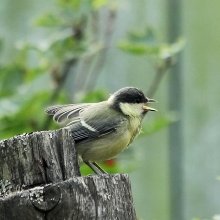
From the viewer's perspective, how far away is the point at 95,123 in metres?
3.65

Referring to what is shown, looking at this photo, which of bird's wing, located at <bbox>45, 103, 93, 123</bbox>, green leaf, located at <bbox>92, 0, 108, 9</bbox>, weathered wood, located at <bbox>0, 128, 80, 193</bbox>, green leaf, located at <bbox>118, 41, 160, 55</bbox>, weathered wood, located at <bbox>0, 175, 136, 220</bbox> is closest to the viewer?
weathered wood, located at <bbox>0, 175, 136, 220</bbox>

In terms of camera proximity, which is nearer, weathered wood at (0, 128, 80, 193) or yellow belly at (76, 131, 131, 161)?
weathered wood at (0, 128, 80, 193)

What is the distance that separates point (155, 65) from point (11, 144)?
190 centimetres

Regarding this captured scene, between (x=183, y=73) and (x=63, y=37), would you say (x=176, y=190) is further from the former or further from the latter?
(x=63, y=37)

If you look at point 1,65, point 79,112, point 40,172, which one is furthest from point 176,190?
point 40,172

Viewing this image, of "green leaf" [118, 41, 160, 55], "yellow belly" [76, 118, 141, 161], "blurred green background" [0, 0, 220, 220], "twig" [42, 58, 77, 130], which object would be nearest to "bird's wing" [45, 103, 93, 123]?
"yellow belly" [76, 118, 141, 161]

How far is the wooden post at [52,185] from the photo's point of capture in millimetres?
2430

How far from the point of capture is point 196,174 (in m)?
6.32

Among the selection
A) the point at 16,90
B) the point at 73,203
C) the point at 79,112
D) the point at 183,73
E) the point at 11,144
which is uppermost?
the point at 183,73

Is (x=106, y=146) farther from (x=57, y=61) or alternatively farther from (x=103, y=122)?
(x=57, y=61)

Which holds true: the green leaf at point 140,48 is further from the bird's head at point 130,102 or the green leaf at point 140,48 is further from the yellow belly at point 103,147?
the yellow belly at point 103,147

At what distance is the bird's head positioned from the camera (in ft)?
12.5

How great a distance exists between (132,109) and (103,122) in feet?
0.60

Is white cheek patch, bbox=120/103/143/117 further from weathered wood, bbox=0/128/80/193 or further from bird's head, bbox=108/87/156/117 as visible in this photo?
weathered wood, bbox=0/128/80/193
